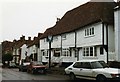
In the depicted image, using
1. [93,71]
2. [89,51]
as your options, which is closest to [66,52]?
[89,51]

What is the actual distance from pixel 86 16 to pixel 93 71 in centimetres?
1809

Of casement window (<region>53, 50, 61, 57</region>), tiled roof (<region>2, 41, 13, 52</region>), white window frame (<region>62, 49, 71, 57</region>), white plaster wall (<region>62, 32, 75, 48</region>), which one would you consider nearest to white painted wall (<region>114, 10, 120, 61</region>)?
white plaster wall (<region>62, 32, 75, 48</region>)

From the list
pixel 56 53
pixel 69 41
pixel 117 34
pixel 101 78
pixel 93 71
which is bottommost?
pixel 101 78

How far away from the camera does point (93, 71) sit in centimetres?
1781

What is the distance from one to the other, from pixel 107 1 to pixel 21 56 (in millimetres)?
47649

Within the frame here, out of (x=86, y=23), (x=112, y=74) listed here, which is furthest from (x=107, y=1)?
(x=112, y=74)

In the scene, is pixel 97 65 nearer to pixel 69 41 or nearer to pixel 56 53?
pixel 69 41

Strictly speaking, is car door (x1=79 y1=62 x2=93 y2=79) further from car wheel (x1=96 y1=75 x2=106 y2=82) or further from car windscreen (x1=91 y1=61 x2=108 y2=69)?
car wheel (x1=96 y1=75 x2=106 y2=82)

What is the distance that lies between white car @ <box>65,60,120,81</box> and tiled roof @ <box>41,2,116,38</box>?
11821mm

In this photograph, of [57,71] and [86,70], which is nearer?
[86,70]

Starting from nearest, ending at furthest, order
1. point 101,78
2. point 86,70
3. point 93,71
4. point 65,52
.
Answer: point 101,78
point 93,71
point 86,70
point 65,52

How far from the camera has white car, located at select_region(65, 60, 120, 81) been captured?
53.4 ft

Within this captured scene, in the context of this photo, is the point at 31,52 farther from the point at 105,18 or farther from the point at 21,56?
the point at 105,18

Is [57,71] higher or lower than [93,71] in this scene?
lower
